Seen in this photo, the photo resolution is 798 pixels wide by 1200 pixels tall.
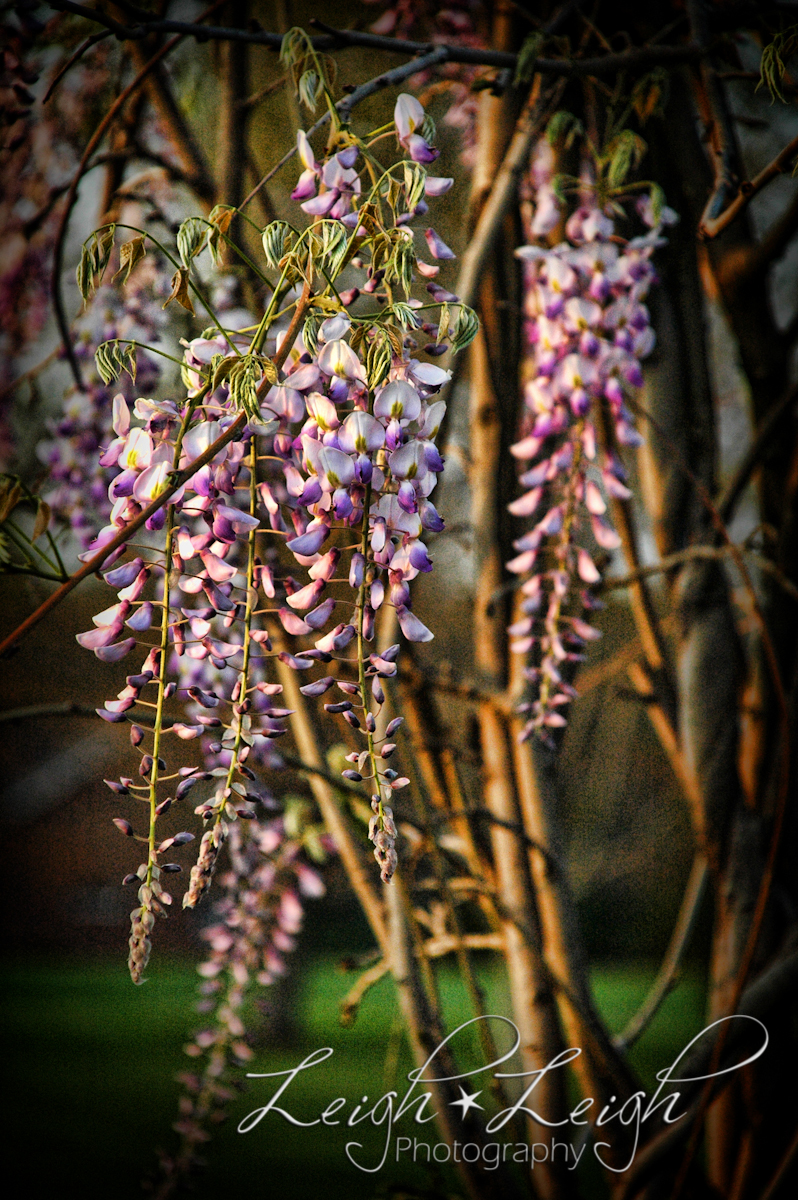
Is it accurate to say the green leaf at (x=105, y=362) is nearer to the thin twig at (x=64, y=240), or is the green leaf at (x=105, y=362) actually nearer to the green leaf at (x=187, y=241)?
the green leaf at (x=187, y=241)

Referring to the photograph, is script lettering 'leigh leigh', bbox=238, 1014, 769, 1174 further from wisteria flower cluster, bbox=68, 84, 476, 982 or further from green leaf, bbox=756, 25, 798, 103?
green leaf, bbox=756, 25, 798, 103

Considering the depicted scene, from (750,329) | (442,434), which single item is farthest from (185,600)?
(750,329)

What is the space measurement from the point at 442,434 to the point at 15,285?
0.65 m

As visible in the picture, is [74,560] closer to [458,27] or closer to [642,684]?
[642,684]

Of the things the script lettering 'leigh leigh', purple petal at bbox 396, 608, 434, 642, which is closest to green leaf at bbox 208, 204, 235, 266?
purple petal at bbox 396, 608, 434, 642

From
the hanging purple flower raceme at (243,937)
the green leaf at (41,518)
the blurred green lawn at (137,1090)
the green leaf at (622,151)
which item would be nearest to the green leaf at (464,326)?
the green leaf at (41,518)

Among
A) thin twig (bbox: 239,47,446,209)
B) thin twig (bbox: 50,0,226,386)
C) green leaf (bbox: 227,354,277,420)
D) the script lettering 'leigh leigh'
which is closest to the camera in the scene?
green leaf (bbox: 227,354,277,420)

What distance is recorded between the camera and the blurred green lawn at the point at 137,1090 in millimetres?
945

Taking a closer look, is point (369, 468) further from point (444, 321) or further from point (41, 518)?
point (41, 518)

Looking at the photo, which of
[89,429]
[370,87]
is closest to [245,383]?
[370,87]

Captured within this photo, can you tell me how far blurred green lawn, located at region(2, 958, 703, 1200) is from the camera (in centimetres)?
95

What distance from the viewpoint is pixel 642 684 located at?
3.78 feet

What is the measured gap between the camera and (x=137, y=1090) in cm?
99

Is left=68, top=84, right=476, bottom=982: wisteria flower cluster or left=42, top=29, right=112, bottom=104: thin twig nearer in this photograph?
left=68, top=84, right=476, bottom=982: wisteria flower cluster
